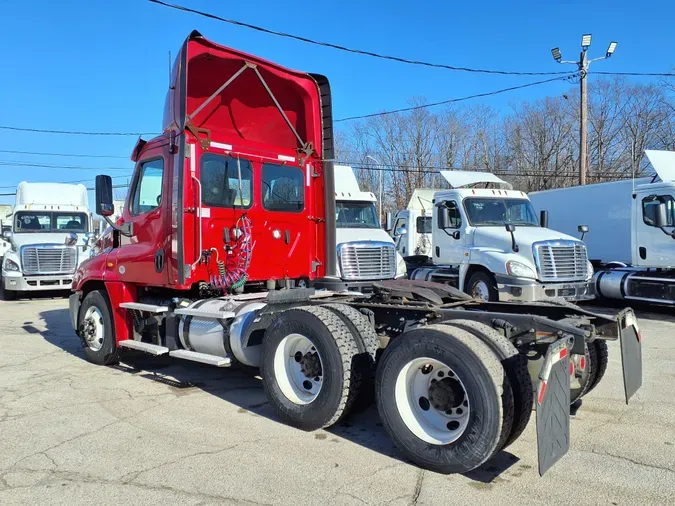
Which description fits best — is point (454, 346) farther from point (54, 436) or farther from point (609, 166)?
point (609, 166)

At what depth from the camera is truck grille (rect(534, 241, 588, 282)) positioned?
1066cm

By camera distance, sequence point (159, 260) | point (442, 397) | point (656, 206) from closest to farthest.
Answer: point (442, 397)
point (159, 260)
point (656, 206)

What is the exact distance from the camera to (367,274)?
11070mm

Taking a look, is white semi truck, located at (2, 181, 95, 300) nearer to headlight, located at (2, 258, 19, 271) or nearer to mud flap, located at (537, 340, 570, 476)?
headlight, located at (2, 258, 19, 271)

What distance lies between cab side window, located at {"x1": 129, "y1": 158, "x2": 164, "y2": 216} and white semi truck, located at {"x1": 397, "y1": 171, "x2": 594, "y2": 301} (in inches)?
278

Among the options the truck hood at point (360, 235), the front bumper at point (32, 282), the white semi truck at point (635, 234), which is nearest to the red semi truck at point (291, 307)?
the truck hood at point (360, 235)

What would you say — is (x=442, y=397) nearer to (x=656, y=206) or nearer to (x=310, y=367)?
(x=310, y=367)

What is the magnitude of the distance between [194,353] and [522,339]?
11.0 ft

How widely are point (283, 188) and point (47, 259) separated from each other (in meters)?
11.2

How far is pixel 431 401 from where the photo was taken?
153 inches

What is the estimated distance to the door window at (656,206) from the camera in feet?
35.9

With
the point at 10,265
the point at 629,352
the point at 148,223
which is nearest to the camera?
the point at 629,352

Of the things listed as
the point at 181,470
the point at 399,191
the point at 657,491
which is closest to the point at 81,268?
the point at 181,470

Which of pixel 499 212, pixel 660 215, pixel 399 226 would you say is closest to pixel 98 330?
pixel 499 212
